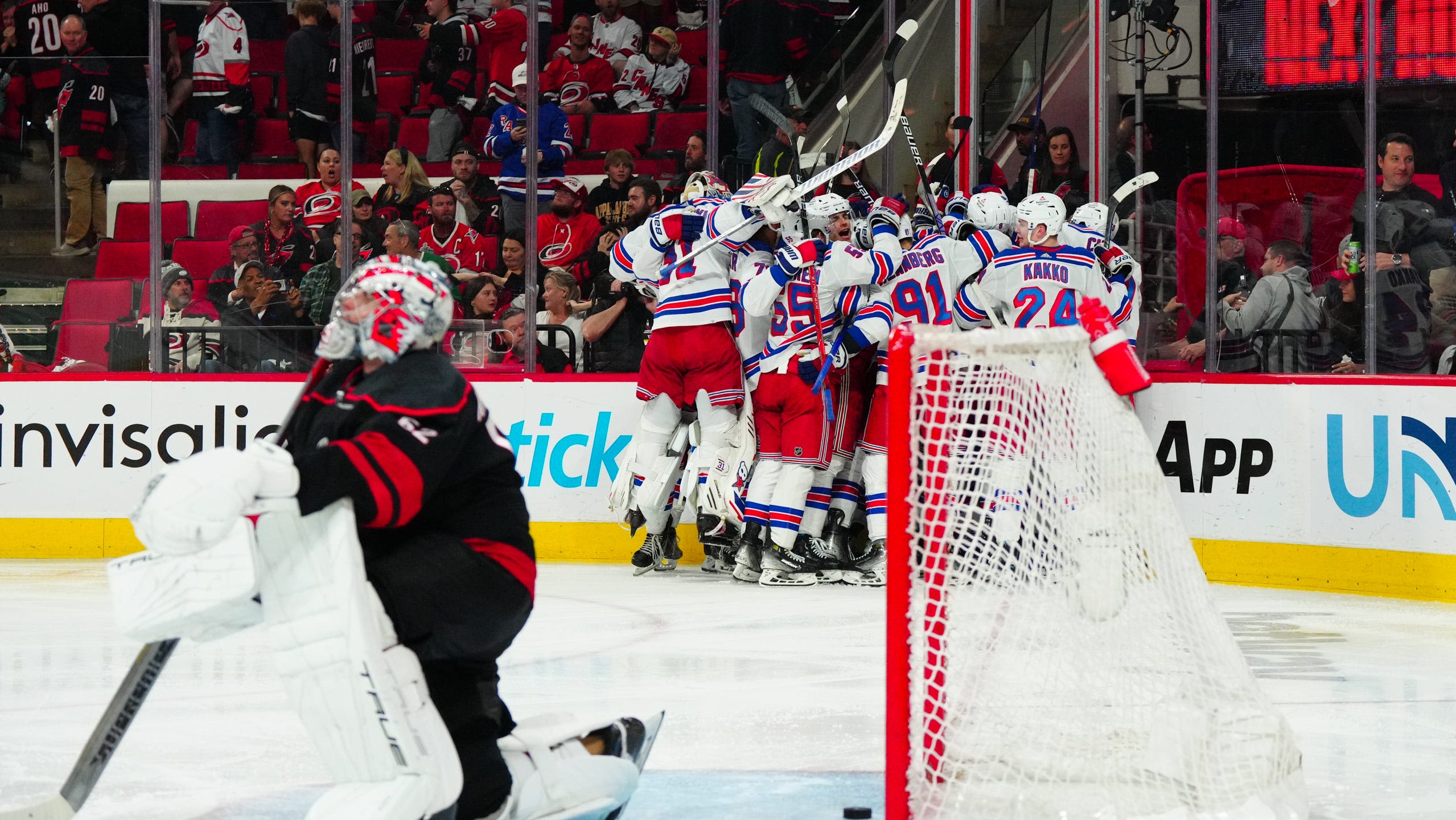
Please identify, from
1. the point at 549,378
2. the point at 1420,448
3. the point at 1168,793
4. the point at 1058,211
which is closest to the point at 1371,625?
the point at 1420,448

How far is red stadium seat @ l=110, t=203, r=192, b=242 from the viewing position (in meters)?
7.36

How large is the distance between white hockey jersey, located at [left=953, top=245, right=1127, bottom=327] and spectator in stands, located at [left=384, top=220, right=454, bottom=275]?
7.57 ft

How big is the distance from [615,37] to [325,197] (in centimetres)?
147

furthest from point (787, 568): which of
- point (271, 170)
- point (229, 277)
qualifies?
point (271, 170)

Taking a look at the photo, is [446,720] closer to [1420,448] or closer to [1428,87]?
[1420,448]

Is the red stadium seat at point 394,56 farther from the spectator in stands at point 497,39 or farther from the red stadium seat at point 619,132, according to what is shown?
the red stadium seat at point 619,132

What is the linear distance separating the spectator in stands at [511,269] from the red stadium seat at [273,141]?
105 centimetres

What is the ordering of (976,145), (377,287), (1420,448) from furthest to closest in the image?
1. (976,145)
2. (1420,448)
3. (377,287)

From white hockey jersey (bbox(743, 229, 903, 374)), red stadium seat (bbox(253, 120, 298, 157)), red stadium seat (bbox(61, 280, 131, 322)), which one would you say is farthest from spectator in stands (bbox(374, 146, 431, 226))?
white hockey jersey (bbox(743, 229, 903, 374))

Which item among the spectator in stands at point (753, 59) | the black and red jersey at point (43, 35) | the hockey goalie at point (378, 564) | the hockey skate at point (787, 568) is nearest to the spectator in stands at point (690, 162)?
the spectator in stands at point (753, 59)

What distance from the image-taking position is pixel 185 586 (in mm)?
2273

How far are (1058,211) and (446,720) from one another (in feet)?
14.4

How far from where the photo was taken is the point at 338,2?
7340 millimetres

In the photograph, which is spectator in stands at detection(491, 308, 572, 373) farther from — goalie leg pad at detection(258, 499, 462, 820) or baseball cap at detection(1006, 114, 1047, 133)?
goalie leg pad at detection(258, 499, 462, 820)
